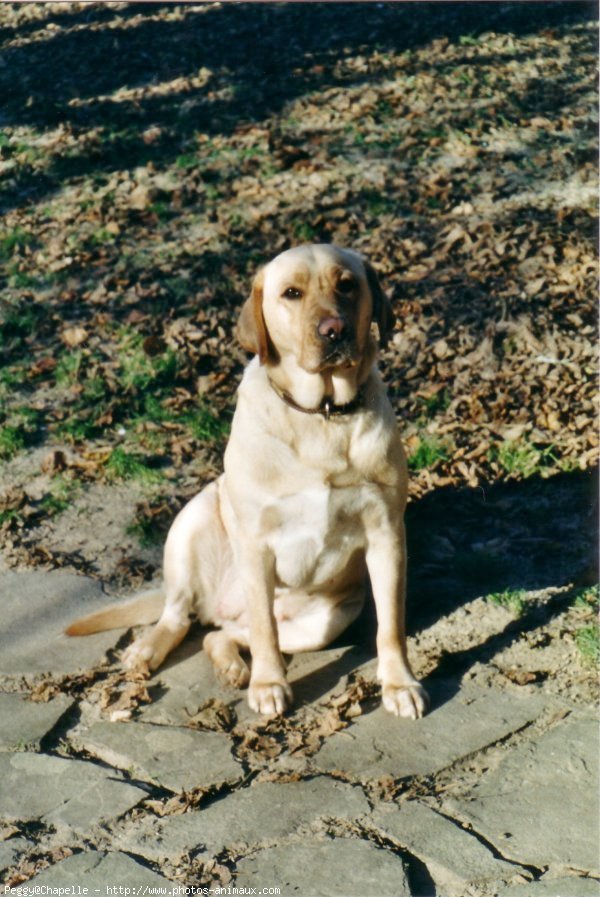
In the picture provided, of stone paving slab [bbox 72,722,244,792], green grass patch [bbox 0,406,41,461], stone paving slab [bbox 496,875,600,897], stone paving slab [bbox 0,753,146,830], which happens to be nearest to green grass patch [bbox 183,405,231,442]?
green grass patch [bbox 0,406,41,461]

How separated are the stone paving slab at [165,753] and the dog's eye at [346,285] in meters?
1.60

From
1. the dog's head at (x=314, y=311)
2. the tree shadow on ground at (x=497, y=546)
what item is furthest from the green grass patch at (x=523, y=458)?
the dog's head at (x=314, y=311)

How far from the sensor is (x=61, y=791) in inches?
126

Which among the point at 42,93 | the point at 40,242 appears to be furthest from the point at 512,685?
the point at 42,93

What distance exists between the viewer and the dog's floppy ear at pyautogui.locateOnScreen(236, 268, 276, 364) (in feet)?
12.2

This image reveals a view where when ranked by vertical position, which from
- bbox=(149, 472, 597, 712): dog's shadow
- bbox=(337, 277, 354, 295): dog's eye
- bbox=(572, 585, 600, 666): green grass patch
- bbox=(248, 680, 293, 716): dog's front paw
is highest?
bbox=(337, 277, 354, 295): dog's eye

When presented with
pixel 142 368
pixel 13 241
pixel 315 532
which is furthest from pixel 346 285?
pixel 13 241

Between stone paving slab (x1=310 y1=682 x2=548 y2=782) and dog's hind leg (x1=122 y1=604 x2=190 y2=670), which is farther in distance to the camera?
dog's hind leg (x1=122 y1=604 x2=190 y2=670)

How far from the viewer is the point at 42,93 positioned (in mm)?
10398

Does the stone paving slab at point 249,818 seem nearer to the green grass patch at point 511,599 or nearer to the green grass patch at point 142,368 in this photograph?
the green grass patch at point 511,599

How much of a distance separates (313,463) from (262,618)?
0.61 metres

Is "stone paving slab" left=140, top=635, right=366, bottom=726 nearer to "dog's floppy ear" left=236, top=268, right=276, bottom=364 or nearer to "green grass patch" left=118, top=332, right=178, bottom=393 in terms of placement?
"dog's floppy ear" left=236, top=268, right=276, bottom=364

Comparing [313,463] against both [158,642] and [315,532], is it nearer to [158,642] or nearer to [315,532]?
[315,532]

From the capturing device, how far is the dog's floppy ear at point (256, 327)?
371cm
